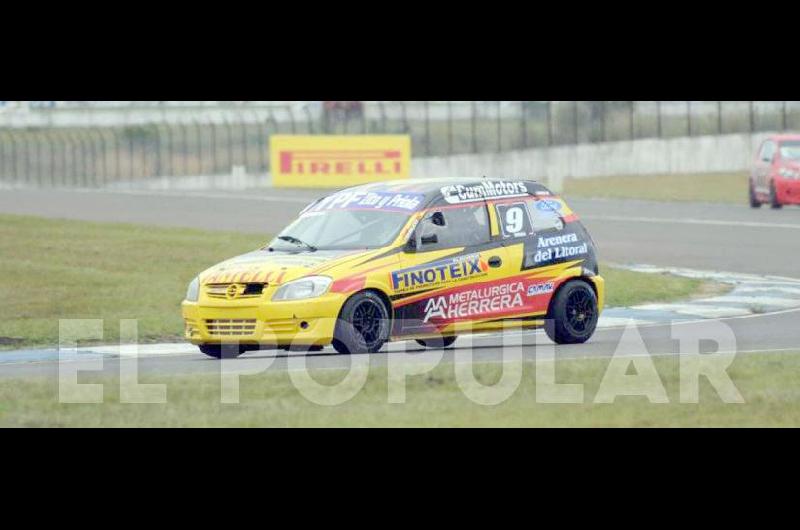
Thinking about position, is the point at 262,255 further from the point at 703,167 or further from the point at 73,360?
the point at 703,167

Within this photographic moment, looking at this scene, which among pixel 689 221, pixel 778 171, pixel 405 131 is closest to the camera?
pixel 689 221

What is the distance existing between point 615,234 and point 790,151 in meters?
6.66

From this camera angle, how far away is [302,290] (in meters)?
14.9

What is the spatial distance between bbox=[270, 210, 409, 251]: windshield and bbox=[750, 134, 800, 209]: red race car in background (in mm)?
23746

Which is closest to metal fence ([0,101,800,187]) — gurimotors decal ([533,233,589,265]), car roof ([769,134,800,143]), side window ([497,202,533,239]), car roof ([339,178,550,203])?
car roof ([769,134,800,143])

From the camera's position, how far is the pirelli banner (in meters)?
57.3

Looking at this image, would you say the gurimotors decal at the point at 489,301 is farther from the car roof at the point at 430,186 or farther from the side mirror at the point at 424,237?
the car roof at the point at 430,186

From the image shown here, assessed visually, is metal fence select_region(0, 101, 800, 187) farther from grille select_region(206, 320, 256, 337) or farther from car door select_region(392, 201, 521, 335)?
grille select_region(206, 320, 256, 337)

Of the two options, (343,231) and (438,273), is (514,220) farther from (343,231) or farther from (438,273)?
(343,231)

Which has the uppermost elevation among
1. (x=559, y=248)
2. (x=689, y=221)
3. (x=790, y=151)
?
(x=790, y=151)

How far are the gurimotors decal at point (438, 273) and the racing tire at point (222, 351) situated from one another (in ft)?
5.01

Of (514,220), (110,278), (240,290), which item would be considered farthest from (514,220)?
(110,278)

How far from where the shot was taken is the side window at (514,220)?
16.5m

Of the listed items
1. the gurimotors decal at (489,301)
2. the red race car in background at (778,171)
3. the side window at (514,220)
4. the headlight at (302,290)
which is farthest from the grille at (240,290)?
the red race car in background at (778,171)
